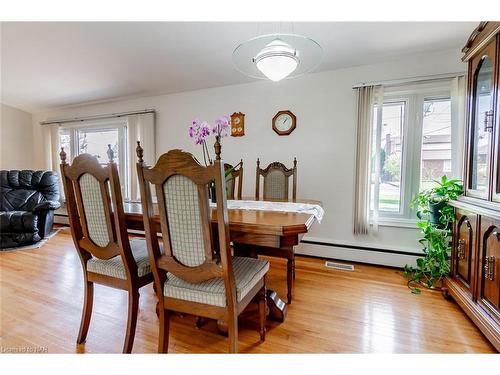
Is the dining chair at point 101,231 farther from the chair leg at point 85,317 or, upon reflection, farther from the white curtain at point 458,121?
the white curtain at point 458,121

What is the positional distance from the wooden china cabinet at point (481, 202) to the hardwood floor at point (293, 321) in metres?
0.18

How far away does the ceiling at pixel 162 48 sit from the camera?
219 cm

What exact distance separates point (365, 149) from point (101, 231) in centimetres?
248

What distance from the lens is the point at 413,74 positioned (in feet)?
8.21

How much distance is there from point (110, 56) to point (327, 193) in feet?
9.51

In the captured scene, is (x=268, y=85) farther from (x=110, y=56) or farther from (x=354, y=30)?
(x=110, y=56)

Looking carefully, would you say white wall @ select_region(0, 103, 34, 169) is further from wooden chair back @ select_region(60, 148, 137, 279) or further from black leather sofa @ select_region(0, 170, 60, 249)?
wooden chair back @ select_region(60, 148, 137, 279)

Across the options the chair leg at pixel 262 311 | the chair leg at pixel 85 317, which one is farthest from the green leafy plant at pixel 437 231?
the chair leg at pixel 85 317

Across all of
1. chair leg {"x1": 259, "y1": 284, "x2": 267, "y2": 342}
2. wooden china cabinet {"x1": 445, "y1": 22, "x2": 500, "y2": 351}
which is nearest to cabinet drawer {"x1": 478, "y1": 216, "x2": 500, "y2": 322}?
wooden china cabinet {"x1": 445, "y1": 22, "x2": 500, "y2": 351}

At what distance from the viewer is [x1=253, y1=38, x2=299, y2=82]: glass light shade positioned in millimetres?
1487

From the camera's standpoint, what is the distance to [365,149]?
2.64m

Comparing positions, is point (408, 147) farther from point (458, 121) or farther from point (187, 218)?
point (187, 218)

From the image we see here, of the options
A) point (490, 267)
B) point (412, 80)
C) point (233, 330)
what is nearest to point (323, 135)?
point (412, 80)
